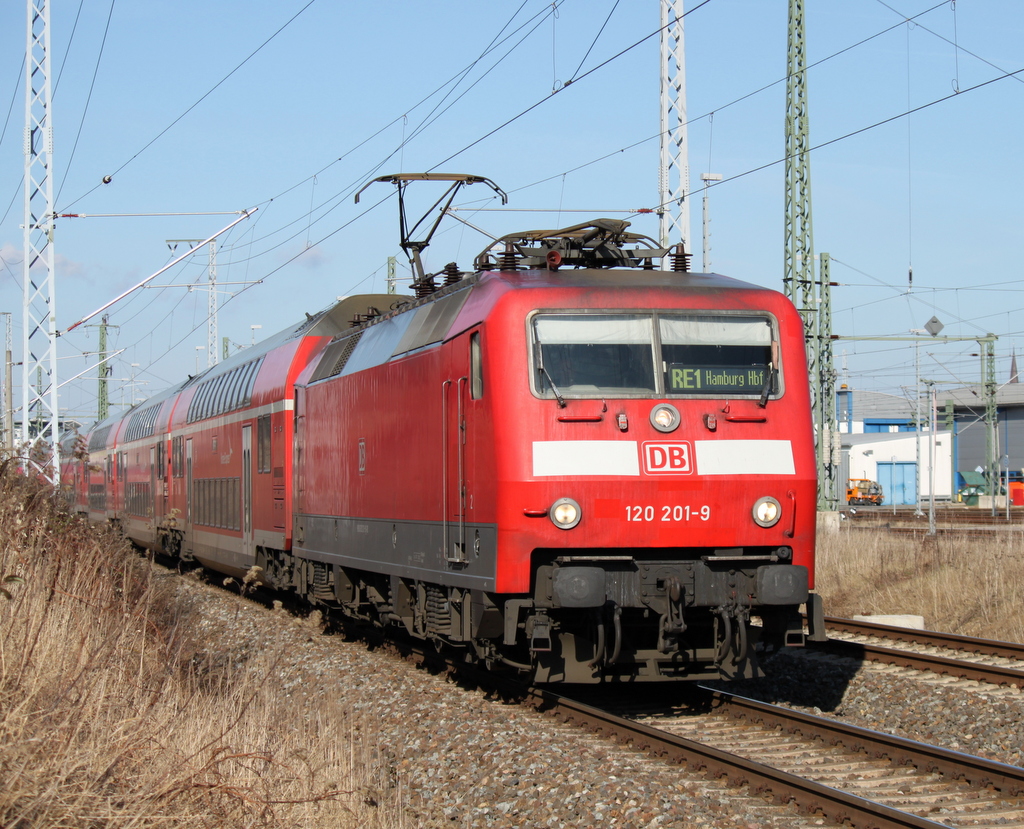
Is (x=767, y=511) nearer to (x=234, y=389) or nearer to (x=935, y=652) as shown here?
(x=935, y=652)

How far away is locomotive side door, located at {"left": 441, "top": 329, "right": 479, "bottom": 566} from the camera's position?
884 centimetres

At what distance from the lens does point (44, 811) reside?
4.61 meters

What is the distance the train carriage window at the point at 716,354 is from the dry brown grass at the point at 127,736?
3471mm

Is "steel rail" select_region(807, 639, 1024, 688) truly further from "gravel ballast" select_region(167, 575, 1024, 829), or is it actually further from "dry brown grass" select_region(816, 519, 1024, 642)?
"dry brown grass" select_region(816, 519, 1024, 642)

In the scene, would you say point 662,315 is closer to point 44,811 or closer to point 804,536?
point 804,536

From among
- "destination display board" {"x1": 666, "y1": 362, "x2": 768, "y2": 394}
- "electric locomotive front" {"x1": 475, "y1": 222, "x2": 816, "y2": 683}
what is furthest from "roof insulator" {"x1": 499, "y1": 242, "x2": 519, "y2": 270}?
"destination display board" {"x1": 666, "y1": 362, "x2": 768, "y2": 394}

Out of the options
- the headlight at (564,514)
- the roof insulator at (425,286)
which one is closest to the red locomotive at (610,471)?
the headlight at (564,514)

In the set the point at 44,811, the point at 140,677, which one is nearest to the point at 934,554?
the point at 140,677

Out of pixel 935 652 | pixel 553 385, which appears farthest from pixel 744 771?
pixel 935 652

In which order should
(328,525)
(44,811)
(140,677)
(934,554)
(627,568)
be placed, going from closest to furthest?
(44,811)
(140,677)
(627,568)
(328,525)
(934,554)

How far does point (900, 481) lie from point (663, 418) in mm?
58702

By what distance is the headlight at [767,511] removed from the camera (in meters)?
8.37

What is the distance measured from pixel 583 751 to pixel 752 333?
3.30m

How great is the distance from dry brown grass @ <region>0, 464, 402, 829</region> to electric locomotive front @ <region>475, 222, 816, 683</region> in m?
1.83
